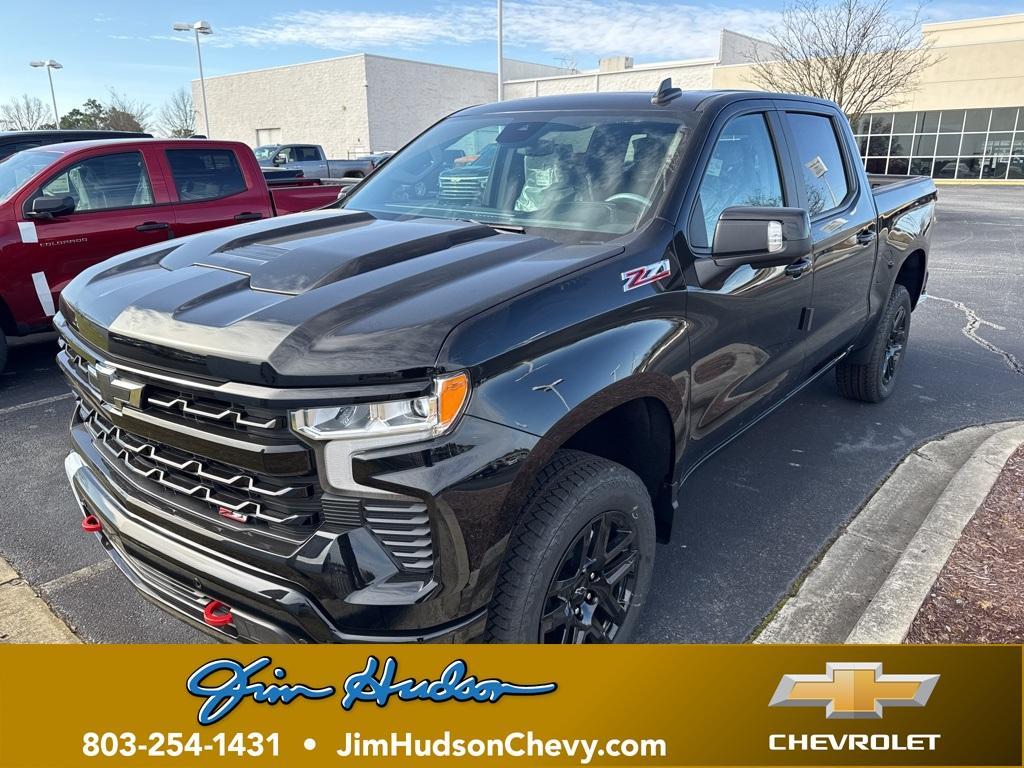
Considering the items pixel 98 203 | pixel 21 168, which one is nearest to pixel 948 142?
pixel 98 203

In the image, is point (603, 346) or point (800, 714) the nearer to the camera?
point (800, 714)

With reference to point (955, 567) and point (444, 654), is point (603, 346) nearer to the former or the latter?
point (444, 654)

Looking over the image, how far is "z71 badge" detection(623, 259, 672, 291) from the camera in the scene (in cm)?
240

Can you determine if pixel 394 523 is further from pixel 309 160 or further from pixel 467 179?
pixel 309 160

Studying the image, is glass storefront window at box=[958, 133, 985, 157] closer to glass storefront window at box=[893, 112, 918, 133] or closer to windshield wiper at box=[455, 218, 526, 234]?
glass storefront window at box=[893, 112, 918, 133]

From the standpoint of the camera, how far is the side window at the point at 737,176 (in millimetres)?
2838

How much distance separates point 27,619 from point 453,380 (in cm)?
228

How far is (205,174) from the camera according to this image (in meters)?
6.93

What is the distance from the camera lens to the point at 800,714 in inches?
81.4

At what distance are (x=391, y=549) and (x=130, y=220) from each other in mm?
5609

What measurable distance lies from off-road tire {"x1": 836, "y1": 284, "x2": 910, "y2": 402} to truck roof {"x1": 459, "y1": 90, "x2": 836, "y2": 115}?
76.8 inches

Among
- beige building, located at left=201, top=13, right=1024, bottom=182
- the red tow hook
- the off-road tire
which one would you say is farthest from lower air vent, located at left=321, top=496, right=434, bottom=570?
beige building, located at left=201, top=13, right=1024, bottom=182

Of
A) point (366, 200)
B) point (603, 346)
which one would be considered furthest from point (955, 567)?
point (366, 200)

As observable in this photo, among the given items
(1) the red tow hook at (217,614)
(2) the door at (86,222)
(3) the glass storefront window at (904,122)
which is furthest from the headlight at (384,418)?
(3) the glass storefront window at (904,122)
